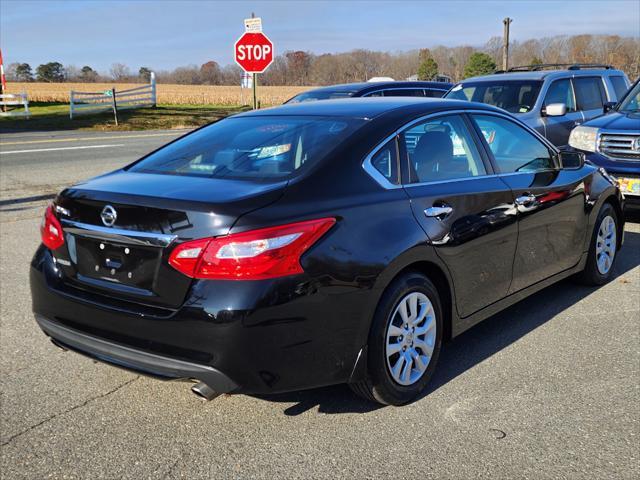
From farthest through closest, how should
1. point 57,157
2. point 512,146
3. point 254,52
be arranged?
point 254,52 < point 57,157 < point 512,146

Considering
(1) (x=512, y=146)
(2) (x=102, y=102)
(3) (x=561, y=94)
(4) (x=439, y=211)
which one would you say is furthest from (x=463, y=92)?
(2) (x=102, y=102)

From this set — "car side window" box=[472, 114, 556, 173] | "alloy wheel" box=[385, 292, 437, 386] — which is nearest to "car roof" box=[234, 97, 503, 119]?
"car side window" box=[472, 114, 556, 173]

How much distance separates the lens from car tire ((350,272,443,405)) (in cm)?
344

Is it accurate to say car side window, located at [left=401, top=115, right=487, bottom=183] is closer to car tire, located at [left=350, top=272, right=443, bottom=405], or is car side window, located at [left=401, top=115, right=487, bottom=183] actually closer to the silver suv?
car tire, located at [left=350, top=272, right=443, bottom=405]

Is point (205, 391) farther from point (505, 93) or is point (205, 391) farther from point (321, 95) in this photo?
point (321, 95)

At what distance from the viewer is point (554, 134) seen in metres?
9.95

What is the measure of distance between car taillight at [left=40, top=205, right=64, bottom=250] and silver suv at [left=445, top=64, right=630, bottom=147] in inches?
293

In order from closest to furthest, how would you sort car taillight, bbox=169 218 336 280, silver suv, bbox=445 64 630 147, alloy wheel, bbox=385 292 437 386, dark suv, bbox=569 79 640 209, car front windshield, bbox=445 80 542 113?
1. car taillight, bbox=169 218 336 280
2. alloy wheel, bbox=385 292 437 386
3. dark suv, bbox=569 79 640 209
4. silver suv, bbox=445 64 630 147
5. car front windshield, bbox=445 80 542 113

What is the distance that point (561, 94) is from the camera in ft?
34.0

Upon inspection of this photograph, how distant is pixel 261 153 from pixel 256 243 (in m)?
0.98

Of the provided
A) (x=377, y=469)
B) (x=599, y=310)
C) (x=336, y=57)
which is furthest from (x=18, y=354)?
(x=336, y=57)

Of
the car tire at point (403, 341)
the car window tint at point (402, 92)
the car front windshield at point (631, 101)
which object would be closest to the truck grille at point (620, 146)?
the car front windshield at point (631, 101)

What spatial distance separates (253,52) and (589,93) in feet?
31.6

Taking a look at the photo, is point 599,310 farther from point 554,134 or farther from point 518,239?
point 554,134
